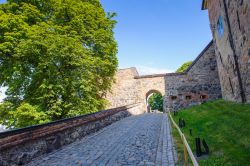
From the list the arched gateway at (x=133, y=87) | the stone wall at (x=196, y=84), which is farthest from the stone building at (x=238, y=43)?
the arched gateway at (x=133, y=87)

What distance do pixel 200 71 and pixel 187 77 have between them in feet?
5.00

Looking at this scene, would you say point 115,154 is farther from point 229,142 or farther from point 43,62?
point 43,62

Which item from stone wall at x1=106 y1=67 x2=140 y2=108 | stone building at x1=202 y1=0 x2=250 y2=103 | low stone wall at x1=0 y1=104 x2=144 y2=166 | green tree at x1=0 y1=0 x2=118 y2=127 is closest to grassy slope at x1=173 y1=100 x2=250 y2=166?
stone building at x1=202 y1=0 x2=250 y2=103

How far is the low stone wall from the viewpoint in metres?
5.19

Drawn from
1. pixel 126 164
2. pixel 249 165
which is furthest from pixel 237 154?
pixel 126 164

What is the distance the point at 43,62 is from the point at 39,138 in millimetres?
8900

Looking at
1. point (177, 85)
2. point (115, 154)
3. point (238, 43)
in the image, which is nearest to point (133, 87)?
point (177, 85)

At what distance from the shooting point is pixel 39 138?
→ 6309 mm

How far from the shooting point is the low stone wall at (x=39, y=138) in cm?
519

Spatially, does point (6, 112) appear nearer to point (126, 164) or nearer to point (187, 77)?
point (126, 164)

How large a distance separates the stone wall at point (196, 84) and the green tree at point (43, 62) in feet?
32.2

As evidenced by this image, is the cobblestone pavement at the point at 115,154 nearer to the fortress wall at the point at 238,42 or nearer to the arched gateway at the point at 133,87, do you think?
the fortress wall at the point at 238,42

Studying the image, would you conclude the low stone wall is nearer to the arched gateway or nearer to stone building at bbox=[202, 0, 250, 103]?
stone building at bbox=[202, 0, 250, 103]

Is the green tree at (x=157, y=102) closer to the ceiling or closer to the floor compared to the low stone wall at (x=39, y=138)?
closer to the ceiling
